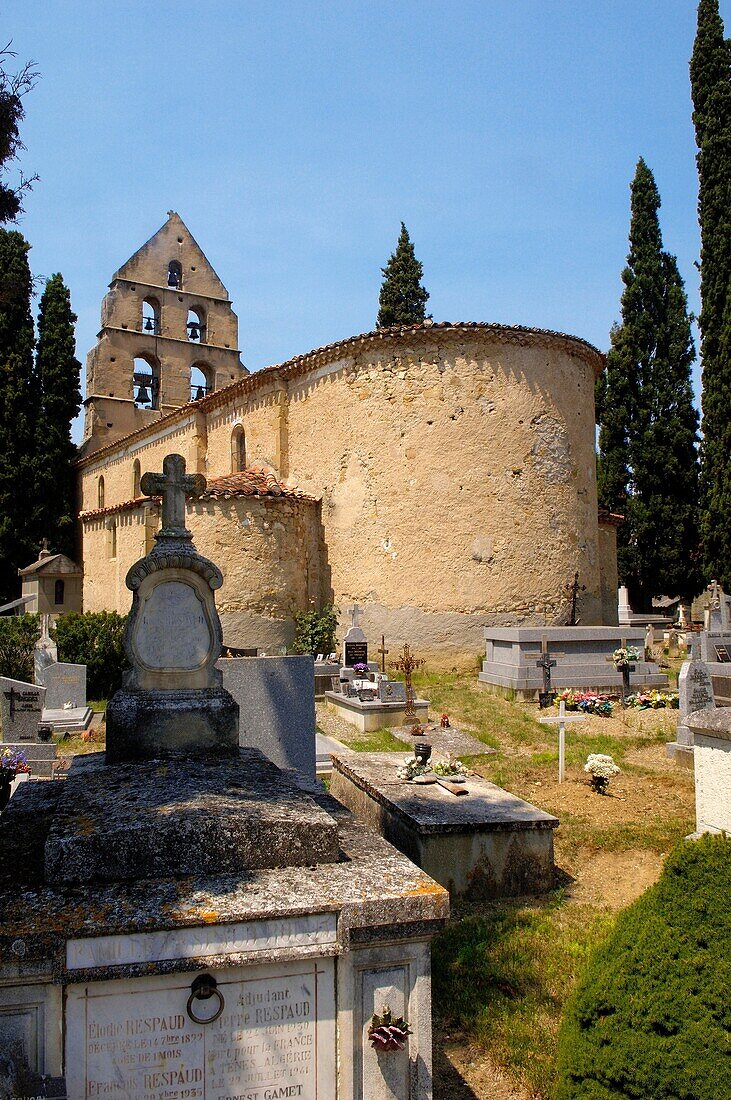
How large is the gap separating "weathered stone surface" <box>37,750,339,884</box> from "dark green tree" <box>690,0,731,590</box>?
2204 cm

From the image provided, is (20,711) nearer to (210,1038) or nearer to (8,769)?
(8,769)

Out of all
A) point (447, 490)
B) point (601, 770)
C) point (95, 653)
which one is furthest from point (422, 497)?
point (601, 770)

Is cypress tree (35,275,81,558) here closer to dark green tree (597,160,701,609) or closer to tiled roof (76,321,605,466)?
tiled roof (76,321,605,466)

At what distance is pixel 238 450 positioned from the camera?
20.7m

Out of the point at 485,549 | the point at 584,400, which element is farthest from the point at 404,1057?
the point at 584,400

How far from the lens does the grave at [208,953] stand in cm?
245

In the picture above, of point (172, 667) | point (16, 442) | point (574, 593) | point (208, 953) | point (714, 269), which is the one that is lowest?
point (208, 953)

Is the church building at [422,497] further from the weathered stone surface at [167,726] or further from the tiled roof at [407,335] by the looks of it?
the weathered stone surface at [167,726]

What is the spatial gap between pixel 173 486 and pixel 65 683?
8106 millimetres

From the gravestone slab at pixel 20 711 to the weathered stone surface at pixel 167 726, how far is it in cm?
570

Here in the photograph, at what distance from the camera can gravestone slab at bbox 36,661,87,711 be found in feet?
40.4

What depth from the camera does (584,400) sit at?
58.9ft

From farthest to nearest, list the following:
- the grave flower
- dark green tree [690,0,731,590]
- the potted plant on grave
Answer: dark green tree [690,0,731,590], the grave flower, the potted plant on grave

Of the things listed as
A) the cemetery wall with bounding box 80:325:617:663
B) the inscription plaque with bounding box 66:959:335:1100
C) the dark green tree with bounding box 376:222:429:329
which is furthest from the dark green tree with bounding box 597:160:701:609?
the inscription plaque with bounding box 66:959:335:1100
